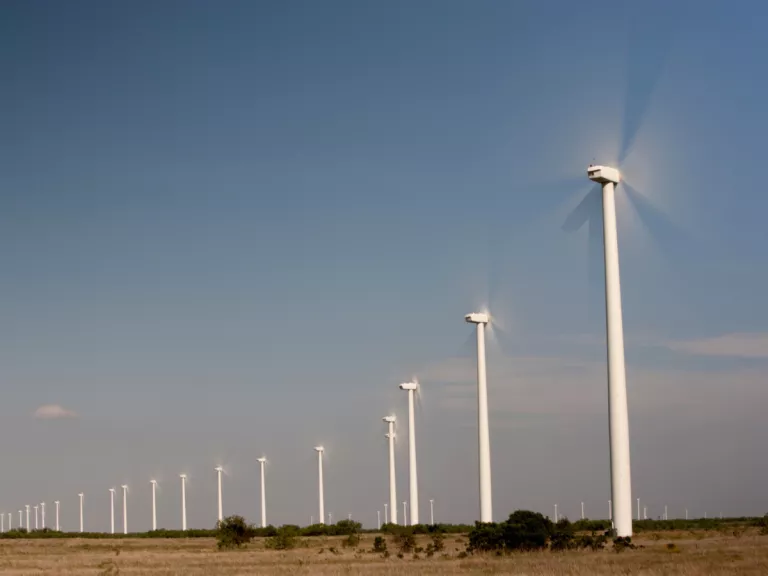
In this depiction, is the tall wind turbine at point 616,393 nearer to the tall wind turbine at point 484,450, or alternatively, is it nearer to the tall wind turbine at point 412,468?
the tall wind turbine at point 484,450

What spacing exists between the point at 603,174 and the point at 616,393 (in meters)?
14.6

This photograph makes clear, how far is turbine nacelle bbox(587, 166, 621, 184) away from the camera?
71562mm

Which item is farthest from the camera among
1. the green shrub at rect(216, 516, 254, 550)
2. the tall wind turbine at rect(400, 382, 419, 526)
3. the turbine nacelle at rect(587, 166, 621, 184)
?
the tall wind turbine at rect(400, 382, 419, 526)

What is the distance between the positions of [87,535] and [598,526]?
69.5m

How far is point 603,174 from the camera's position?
235 ft

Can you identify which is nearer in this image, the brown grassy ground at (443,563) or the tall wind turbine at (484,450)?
the brown grassy ground at (443,563)

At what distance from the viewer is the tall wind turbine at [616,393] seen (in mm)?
64375

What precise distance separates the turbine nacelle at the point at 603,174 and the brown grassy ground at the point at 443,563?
2257cm

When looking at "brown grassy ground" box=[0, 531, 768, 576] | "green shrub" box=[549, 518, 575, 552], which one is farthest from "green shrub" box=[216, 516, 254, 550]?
"green shrub" box=[549, 518, 575, 552]

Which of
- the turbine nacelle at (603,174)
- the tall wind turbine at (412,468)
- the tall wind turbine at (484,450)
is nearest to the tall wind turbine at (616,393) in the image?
A: the turbine nacelle at (603,174)

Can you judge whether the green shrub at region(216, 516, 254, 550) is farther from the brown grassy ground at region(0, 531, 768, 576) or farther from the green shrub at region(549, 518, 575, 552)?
the green shrub at region(549, 518, 575, 552)

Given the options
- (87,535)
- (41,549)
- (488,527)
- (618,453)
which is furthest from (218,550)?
(87,535)

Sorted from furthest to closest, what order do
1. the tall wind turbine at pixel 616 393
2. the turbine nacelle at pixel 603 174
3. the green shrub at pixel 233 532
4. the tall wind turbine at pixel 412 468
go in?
the tall wind turbine at pixel 412 468 → the green shrub at pixel 233 532 → the turbine nacelle at pixel 603 174 → the tall wind turbine at pixel 616 393

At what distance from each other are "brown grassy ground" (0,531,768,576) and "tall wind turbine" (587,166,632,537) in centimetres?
292
